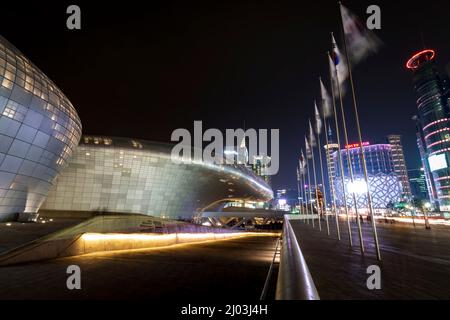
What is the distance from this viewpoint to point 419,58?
139 metres

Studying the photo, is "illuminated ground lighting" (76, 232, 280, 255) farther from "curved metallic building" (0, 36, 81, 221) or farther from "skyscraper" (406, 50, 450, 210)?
"skyscraper" (406, 50, 450, 210)

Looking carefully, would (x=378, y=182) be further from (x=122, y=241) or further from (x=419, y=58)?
(x=122, y=241)

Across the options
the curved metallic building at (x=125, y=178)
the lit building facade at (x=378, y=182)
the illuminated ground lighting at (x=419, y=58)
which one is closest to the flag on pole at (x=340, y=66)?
the curved metallic building at (x=125, y=178)

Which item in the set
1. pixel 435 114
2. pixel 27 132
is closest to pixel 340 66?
pixel 27 132

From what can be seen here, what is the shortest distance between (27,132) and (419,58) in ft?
595

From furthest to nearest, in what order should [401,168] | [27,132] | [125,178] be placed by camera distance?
[401,168], [125,178], [27,132]

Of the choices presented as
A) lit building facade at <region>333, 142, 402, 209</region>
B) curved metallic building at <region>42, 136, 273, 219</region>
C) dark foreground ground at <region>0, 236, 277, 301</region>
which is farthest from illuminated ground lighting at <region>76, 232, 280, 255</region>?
lit building facade at <region>333, 142, 402, 209</region>

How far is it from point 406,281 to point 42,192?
33.7 m

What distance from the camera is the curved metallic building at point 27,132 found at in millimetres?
21484

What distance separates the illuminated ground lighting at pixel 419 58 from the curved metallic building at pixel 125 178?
146 meters

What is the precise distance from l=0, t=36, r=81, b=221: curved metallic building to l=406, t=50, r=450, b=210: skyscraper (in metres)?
145

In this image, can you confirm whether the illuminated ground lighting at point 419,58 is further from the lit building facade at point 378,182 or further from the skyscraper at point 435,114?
the lit building facade at point 378,182

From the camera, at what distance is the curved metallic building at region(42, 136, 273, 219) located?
4262 cm
